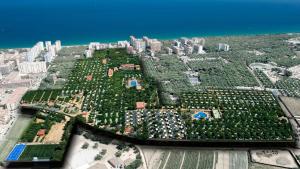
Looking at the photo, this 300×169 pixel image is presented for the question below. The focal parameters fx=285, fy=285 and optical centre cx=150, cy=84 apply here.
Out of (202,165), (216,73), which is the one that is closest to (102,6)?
(216,73)

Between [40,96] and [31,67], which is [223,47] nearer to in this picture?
[31,67]

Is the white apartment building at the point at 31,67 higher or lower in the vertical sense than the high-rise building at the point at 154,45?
lower

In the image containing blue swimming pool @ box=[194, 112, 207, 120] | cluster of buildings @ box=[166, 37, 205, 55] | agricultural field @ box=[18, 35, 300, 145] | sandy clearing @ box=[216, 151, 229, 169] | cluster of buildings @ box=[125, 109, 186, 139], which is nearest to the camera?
sandy clearing @ box=[216, 151, 229, 169]

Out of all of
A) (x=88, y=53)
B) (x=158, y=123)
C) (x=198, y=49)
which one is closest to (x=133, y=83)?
(x=158, y=123)

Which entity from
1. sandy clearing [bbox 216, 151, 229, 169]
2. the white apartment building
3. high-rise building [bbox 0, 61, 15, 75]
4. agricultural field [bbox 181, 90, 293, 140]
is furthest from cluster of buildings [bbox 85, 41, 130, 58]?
sandy clearing [bbox 216, 151, 229, 169]

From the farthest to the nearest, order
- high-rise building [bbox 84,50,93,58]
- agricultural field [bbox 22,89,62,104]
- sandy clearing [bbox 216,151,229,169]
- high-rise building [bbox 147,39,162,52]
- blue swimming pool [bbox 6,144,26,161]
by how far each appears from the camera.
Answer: high-rise building [bbox 147,39,162,52] < high-rise building [bbox 84,50,93,58] < agricultural field [bbox 22,89,62,104] < blue swimming pool [bbox 6,144,26,161] < sandy clearing [bbox 216,151,229,169]

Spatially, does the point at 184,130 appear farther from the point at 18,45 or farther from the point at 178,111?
the point at 18,45

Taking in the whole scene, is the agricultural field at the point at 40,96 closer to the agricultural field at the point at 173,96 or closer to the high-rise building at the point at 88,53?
the agricultural field at the point at 173,96

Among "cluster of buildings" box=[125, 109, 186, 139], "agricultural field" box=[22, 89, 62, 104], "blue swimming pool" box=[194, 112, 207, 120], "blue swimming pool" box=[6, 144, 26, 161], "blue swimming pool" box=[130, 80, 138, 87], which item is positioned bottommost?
"blue swimming pool" box=[6, 144, 26, 161]

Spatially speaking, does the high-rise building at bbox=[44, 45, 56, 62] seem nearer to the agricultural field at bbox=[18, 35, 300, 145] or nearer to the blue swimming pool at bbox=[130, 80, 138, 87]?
the agricultural field at bbox=[18, 35, 300, 145]

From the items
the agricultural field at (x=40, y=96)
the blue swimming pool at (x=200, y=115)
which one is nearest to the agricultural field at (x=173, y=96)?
the agricultural field at (x=40, y=96)
